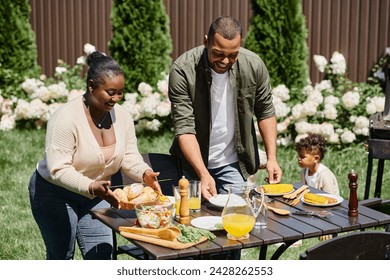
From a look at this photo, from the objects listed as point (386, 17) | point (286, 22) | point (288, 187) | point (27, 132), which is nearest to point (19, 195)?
point (27, 132)

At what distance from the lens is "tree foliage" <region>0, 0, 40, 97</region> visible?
1062 cm

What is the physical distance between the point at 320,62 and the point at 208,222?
5.72 m

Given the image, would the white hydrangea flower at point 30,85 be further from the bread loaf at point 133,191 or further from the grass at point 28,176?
the bread loaf at point 133,191

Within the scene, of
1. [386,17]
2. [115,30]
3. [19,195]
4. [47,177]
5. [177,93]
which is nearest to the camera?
[47,177]

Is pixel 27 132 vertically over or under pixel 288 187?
under

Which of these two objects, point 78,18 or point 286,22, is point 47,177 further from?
point 78,18

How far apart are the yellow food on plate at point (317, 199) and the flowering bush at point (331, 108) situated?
4.24m

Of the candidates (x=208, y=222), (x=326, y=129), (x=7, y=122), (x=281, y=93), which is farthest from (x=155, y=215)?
(x=7, y=122)

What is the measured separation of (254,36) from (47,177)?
5.77 meters

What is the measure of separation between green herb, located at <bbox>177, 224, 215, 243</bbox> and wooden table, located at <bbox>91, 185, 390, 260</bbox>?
0.12 feet

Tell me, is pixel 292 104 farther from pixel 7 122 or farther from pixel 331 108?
pixel 7 122

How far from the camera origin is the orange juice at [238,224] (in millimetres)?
3611

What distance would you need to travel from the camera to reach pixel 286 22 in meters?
9.39

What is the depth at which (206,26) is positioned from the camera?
10078mm
